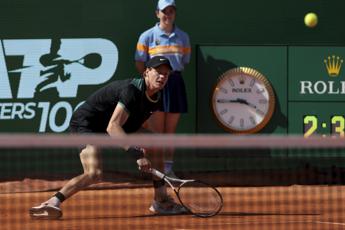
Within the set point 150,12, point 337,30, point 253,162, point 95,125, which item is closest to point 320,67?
point 337,30

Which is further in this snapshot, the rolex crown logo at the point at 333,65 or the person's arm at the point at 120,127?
the rolex crown logo at the point at 333,65

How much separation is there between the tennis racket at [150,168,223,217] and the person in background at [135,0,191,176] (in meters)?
1.39

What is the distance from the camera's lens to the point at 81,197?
9.04 m

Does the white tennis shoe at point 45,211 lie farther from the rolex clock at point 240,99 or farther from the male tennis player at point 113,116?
the rolex clock at point 240,99

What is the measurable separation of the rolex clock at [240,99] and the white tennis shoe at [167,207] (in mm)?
2293

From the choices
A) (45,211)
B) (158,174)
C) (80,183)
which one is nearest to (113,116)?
(80,183)

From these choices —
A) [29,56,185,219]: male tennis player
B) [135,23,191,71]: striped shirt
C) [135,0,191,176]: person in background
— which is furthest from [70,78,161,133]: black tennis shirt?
[135,23,191,71]: striped shirt

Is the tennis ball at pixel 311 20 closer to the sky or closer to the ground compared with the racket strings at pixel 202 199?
closer to the sky

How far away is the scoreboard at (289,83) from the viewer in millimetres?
10094

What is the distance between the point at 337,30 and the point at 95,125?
11.6ft

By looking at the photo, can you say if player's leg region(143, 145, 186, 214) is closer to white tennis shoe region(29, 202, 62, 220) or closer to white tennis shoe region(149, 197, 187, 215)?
white tennis shoe region(149, 197, 187, 215)

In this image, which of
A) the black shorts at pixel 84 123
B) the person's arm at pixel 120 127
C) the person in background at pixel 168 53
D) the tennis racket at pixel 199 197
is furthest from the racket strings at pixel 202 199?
the person in background at pixel 168 53

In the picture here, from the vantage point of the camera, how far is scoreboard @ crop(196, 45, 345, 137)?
10.1 meters

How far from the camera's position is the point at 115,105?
7.47 metres
